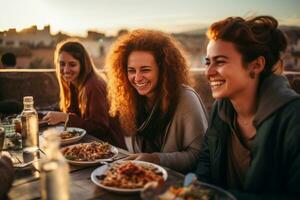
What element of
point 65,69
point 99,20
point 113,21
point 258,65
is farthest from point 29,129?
point 99,20

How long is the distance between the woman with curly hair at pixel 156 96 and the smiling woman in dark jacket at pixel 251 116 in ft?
0.76

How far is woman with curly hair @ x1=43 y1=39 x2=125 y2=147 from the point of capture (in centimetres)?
274

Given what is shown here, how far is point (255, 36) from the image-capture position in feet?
5.25

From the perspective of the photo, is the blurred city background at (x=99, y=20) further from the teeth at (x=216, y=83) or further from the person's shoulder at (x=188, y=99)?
the teeth at (x=216, y=83)

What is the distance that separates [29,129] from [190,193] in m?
1.08

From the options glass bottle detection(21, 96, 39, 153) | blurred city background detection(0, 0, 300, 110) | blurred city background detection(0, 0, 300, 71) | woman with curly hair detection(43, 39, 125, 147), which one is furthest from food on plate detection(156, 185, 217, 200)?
blurred city background detection(0, 0, 300, 71)

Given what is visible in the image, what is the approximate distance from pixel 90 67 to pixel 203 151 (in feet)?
5.64

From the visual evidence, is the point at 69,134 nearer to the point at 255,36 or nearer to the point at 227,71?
the point at 227,71

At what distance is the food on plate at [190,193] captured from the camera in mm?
1083

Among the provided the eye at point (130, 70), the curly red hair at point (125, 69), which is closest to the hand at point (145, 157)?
the curly red hair at point (125, 69)

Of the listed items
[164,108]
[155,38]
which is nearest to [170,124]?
[164,108]

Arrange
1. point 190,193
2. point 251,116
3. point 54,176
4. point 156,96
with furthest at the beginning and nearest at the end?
point 156,96 < point 251,116 < point 190,193 < point 54,176

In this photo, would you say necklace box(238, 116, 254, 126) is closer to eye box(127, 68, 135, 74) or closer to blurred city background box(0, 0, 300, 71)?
eye box(127, 68, 135, 74)

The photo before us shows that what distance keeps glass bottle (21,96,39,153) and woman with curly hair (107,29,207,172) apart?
70 centimetres
